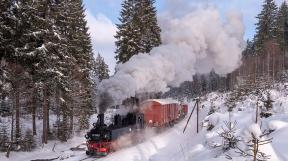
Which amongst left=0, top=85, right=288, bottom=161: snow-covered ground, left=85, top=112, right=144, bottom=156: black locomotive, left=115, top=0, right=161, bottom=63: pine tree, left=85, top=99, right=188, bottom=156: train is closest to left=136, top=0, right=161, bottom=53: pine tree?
left=115, top=0, right=161, bottom=63: pine tree

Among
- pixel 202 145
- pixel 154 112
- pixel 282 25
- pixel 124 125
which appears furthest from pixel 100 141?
pixel 282 25

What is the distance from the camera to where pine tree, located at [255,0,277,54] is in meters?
64.0

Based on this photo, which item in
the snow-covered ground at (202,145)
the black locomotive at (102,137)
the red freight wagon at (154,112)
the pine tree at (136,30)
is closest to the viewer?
the snow-covered ground at (202,145)

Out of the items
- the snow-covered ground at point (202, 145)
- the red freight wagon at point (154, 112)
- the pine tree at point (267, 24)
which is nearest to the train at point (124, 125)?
the red freight wagon at point (154, 112)

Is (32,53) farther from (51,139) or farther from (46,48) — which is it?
(51,139)

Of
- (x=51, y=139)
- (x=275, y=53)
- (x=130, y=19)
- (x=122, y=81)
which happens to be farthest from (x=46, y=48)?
(x=275, y=53)

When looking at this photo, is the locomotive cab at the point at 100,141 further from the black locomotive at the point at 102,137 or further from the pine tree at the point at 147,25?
the pine tree at the point at 147,25

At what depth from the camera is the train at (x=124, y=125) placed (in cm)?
2083

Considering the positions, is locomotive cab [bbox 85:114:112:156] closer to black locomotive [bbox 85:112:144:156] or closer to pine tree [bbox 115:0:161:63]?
→ black locomotive [bbox 85:112:144:156]

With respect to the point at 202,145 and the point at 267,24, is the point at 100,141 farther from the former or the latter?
the point at 267,24

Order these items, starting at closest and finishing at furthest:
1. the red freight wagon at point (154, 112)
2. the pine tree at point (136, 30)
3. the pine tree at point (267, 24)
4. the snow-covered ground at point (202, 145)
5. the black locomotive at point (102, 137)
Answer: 1. the snow-covered ground at point (202, 145)
2. the black locomotive at point (102, 137)
3. the red freight wagon at point (154, 112)
4. the pine tree at point (136, 30)
5. the pine tree at point (267, 24)

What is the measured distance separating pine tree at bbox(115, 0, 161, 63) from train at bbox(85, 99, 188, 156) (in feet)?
30.7

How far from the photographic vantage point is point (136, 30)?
39.5m

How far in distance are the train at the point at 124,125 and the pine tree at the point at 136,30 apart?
936cm
